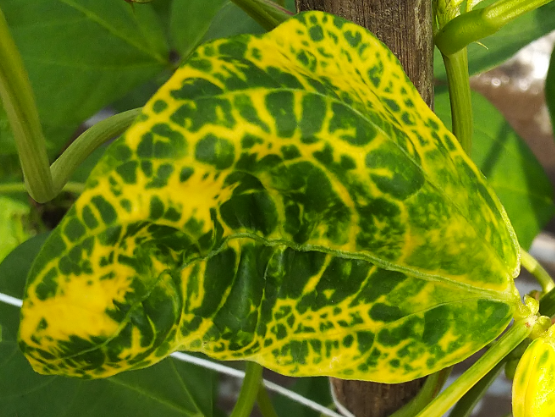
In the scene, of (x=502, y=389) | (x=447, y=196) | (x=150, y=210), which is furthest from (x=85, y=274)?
(x=502, y=389)

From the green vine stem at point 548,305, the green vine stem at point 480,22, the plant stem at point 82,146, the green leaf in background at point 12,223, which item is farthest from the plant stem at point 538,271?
the green leaf in background at point 12,223

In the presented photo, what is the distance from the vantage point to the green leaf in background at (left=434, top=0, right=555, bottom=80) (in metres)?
0.43

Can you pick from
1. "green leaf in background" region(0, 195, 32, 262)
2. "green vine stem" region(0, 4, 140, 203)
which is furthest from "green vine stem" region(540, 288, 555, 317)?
"green leaf in background" region(0, 195, 32, 262)

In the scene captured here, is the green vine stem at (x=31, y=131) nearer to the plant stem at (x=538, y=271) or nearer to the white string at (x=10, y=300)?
the white string at (x=10, y=300)

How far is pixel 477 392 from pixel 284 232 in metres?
0.22

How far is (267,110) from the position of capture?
0.17 m

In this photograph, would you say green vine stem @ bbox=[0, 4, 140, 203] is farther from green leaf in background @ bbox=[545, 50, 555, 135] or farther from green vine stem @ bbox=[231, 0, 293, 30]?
green leaf in background @ bbox=[545, 50, 555, 135]

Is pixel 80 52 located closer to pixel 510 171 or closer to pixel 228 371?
pixel 228 371

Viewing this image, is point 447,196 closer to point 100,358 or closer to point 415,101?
point 415,101

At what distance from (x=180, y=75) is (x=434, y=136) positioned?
0.12 meters

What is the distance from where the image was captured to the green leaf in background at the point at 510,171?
0.47m

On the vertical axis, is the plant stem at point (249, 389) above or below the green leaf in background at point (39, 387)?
above

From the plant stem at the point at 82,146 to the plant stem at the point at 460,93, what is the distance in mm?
170

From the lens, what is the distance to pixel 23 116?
0.71ft
